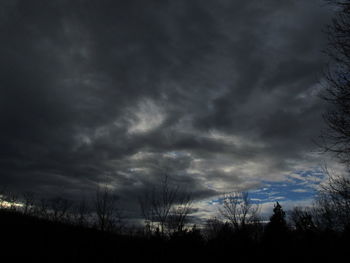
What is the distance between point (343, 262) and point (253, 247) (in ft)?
12.2

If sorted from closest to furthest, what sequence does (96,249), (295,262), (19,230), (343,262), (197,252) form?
(343,262), (295,262), (197,252), (96,249), (19,230)

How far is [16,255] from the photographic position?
36.2ft

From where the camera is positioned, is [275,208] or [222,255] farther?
[275,208]

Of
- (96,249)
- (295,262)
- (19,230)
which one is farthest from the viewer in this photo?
(19,230)

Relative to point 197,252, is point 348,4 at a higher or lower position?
higher

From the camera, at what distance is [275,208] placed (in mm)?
35406

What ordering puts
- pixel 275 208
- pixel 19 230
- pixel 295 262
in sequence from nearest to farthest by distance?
pixel 295 262, pixel 19 230, pixel 275 208

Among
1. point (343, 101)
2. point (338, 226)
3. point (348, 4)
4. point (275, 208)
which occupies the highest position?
point (348, 4)

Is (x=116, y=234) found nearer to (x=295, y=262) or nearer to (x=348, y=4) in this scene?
(x=295, y=262)

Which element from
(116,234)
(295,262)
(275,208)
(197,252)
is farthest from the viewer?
(275,208)

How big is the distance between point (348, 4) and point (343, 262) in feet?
36.6

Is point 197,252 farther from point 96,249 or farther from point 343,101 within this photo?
point 343,101

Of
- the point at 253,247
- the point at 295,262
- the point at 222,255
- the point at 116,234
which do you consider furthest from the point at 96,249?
the point at 295,262

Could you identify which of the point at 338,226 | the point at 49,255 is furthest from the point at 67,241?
the point at 338,226
